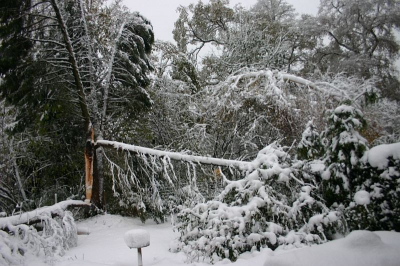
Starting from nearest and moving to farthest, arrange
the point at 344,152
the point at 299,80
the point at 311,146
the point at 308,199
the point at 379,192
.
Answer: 1. the point at 379,192
2. the point at 344,152
3. the point at 308,199
4. the point at 311,146
5. the point at 299,80

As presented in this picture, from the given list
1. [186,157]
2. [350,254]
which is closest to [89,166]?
[186,157]

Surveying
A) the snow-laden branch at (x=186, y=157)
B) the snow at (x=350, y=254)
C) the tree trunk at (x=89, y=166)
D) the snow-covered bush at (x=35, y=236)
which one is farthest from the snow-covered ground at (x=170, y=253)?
the snow-laden branch at (x=186, y=157)

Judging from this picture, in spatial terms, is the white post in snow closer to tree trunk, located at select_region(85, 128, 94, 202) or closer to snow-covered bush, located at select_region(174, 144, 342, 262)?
snow-covered bush, located at select_region(174, 144, 342, 262)

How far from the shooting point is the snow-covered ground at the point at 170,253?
1884 mm

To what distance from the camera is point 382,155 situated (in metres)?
2.96

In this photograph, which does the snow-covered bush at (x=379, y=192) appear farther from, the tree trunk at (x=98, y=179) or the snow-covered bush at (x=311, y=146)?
the tree trunk at (x=98, y=179)

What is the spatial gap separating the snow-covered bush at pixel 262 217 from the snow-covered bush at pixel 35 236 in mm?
2131

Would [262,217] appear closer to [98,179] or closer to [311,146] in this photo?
[311,146]

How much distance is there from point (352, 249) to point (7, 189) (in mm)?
9163

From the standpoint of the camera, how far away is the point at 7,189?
7.57m

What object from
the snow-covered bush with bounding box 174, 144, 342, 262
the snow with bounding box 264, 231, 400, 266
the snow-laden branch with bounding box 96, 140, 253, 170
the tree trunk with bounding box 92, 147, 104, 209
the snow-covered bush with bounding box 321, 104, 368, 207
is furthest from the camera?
the tree trunk with bounding box 92, 147, 104, 209

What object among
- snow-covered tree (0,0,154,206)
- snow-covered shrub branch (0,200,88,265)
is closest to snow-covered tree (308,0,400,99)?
snow-covered tree (0,0,154,206)

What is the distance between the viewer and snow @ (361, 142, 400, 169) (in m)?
2.88

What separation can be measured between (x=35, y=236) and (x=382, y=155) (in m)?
5.28
